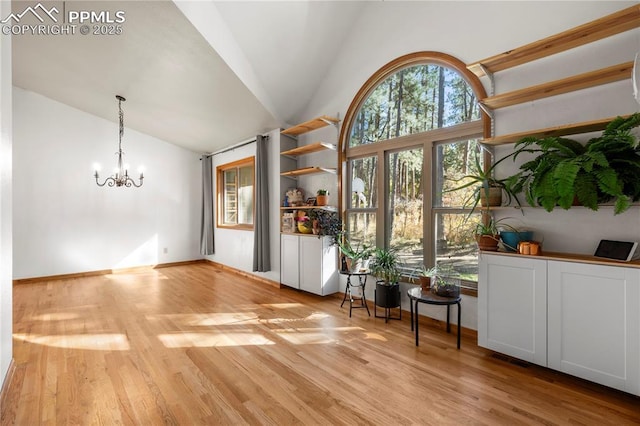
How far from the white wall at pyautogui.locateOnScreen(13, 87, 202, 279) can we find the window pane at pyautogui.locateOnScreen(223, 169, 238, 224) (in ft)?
2.92

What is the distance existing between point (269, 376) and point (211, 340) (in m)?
0.89

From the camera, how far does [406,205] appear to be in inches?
140

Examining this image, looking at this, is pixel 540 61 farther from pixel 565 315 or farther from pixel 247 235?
pixel 247 235

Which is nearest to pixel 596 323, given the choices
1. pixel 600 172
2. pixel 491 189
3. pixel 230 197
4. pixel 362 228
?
pixel 600 172

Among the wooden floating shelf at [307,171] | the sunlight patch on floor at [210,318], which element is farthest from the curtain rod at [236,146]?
the sunlight patch on floor at [210,318]

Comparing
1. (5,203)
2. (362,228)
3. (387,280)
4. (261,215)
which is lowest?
(387,280)

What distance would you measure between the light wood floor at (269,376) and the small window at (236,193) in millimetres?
2681

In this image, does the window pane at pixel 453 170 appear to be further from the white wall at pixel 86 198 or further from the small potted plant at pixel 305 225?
the white wall at pixel 86 198

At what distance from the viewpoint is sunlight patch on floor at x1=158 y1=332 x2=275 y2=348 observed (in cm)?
275

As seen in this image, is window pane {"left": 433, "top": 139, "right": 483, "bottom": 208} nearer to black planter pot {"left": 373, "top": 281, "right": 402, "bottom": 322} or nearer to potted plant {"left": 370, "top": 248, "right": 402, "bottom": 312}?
potted plant {"left": 370, "top": 248, "right": 402, "bottom": 312}

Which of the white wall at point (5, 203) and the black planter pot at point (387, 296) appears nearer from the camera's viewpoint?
the white wall at point (5, 203)

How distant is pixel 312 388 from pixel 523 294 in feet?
5.52

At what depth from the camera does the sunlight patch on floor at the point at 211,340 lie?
275 centimetres

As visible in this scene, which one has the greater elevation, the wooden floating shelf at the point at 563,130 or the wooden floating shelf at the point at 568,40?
the wooden floating shelf at the point at 568,40
